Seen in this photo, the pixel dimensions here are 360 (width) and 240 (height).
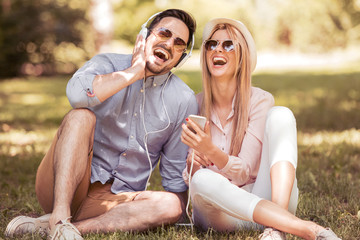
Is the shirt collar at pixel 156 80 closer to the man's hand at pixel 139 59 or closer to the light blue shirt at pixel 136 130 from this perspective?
the light blue shirt at pixel 136 130

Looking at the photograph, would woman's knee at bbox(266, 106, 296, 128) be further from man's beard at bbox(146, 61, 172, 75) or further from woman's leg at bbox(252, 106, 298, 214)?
man's beard at bbox(146, 61, 172, 75)

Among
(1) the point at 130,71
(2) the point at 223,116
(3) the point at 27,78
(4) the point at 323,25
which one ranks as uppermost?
(4) the point at 323,25

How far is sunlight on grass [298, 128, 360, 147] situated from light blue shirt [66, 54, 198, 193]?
2.84 meters

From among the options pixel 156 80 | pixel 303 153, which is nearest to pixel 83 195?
pixel 156 80

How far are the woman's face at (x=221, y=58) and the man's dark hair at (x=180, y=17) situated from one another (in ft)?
0.91

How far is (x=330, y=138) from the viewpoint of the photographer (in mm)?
6246

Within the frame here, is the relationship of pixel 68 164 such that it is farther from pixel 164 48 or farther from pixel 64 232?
pixel 164 48

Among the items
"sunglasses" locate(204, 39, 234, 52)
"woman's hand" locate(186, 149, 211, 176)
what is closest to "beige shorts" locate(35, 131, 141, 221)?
"woman's hand" locate(186, 149, 211, 176)

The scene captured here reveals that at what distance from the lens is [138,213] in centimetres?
318

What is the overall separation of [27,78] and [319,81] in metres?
8.65

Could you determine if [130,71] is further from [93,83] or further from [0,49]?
[0,49]

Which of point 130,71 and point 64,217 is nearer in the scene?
point 64,217

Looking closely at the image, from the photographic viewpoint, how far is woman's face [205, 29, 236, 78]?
3.43 meters

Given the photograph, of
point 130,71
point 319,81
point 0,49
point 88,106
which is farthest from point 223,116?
point 0,49
